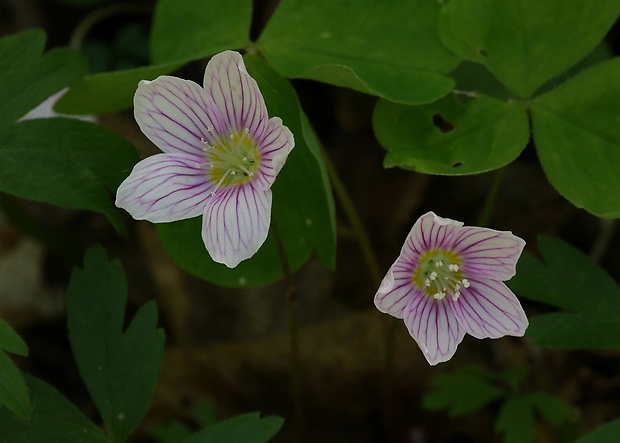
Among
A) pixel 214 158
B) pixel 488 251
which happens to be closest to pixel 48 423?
pixel 214 158

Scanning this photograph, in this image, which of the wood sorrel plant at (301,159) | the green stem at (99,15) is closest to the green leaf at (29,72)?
the wood sorrel plant at (301,159)

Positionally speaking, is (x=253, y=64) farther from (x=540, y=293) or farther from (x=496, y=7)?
(x=540, y=293)

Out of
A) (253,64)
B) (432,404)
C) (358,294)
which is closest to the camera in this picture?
(253,64)

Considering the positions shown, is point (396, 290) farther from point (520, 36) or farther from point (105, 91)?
point (105, 91)

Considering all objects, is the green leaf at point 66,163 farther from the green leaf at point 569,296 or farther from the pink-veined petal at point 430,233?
the green leaf at point 569,296

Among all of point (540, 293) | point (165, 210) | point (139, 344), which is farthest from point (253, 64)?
point (540, 293)

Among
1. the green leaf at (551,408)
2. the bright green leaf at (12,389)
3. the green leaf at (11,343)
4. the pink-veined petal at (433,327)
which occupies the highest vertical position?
the green leaf at (11,343)

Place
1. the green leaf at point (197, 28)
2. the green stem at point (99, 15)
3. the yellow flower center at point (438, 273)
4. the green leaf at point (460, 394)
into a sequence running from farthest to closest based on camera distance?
the green stem at point (99, 15) < the green leaf at point (460, 394) < the green leaf at point (197, 28) < the yellow flower center at point (438, 273)
